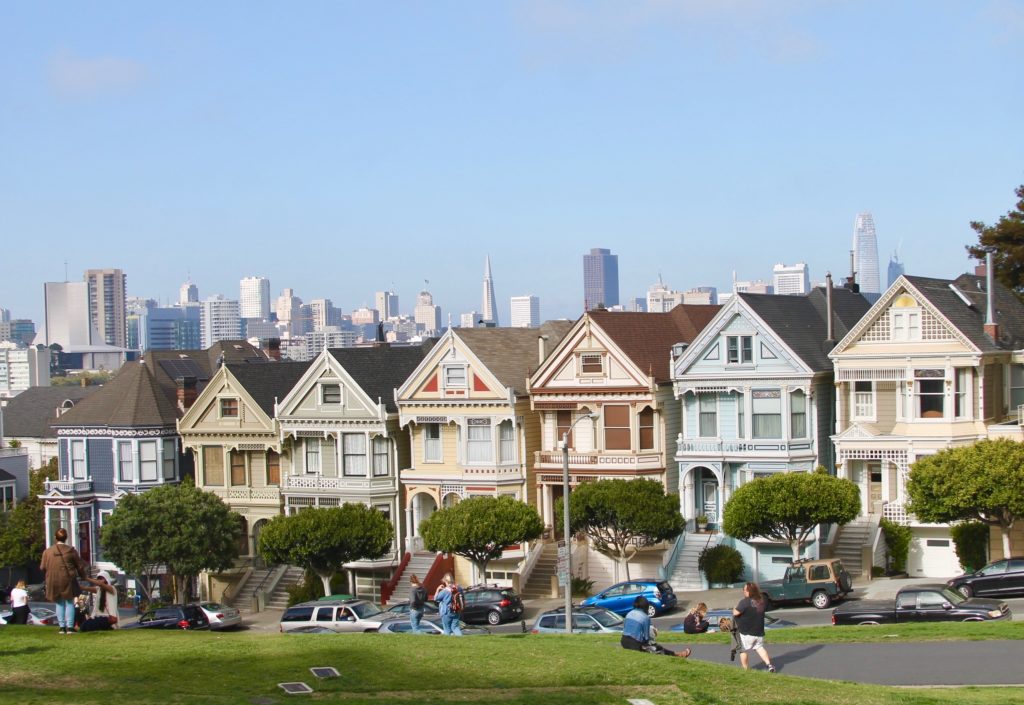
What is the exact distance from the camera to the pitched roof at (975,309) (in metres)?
50.1

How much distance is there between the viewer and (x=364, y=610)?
45.0 m

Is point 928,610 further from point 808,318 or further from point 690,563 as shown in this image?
point 808,318

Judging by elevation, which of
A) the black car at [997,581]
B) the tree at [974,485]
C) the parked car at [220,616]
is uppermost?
the tree at [974,485]

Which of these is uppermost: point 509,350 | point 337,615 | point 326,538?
point 509,350

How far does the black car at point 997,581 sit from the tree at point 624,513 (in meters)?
12.0

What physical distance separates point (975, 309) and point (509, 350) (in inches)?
724

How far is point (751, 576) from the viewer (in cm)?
5303

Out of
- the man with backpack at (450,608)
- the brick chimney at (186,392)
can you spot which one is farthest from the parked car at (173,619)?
the brick chimney at (186,392)

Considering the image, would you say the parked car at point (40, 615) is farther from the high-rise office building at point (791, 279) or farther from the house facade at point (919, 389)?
the high-rise office building at point (791, 279)

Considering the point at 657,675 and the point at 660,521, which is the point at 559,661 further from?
the point at 660,521

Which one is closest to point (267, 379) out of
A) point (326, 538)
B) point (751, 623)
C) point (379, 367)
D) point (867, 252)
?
point (379, 367)

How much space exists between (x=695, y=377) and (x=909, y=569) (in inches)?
397

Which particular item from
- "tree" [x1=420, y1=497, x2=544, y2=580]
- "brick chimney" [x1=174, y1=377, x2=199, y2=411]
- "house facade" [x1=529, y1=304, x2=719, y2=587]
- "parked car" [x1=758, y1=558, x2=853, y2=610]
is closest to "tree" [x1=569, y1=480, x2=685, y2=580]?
"house facade" [x1=529, y1=304, x2=719, y2=587]

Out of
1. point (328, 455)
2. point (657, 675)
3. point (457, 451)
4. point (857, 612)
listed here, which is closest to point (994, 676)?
point (657, 675)
